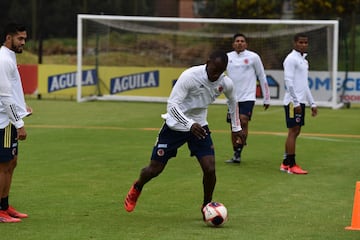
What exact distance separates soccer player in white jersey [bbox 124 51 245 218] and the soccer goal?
18.9 m

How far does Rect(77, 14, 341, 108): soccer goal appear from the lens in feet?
96.4

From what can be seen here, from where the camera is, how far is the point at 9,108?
9.54 meters

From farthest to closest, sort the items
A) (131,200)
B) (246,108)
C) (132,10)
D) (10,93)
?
1. (132,10)
2. (246,108)
3. (131,200)
4. (10,93)

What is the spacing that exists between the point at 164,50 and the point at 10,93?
22.3 metres

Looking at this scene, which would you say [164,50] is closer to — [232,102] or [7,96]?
[232,102]

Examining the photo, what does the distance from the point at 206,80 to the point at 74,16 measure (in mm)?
30786

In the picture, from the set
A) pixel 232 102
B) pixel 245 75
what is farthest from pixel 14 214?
pixel 245 75

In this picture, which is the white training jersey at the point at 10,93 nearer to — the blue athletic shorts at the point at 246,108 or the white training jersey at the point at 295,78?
the white training jersey at the point at 295,78

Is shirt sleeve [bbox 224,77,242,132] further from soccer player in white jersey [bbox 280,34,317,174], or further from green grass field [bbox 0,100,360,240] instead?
soccer player in white jersey [bbox 280,34,317,174]

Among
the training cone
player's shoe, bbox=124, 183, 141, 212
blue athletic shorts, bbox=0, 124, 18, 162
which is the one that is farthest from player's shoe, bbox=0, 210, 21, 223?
the training cone

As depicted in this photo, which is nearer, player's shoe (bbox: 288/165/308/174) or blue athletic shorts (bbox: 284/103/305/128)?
player's shoe (bbox: 288/165/308/174)

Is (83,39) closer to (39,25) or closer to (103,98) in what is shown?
(103,98)

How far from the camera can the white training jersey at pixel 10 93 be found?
9.46 metres

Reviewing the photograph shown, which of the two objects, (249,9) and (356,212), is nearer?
(356,212)
